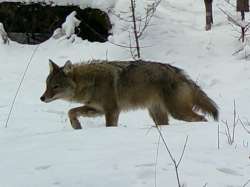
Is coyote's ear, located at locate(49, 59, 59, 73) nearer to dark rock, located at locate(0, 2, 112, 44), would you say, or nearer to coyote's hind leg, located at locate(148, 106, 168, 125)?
coyote's hind leg, located at locate(148, 106, 168, 125)

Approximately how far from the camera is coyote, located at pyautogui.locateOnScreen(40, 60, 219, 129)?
25.5 ft

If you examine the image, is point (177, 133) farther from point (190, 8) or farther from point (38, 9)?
point (190, 8)

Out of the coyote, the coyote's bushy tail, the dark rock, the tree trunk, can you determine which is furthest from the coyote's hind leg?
the tree trunk

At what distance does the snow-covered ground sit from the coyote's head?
1.29 ft

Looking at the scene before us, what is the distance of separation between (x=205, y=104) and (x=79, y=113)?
159 centimetres

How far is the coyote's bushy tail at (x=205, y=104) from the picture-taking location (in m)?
7.80

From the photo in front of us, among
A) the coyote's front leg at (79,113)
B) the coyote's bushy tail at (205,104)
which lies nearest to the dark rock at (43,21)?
the coyote's front leg at (79,113)

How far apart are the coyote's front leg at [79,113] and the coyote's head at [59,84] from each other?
0.98ft

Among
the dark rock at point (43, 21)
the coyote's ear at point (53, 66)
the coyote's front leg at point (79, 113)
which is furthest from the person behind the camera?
the dark rock at point (43, 21)

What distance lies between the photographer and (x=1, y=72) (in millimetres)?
12117

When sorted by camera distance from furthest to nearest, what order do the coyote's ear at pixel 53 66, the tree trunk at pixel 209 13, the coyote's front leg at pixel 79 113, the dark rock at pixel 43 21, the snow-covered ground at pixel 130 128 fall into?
the dark rock at pixel 43 21 → the tree trunk at pixel 209 13 → the coyote's ear at pixel 53 66 → the coyote's front leg at pixel 79 113 → the snow-covered ground at pixel 130 128

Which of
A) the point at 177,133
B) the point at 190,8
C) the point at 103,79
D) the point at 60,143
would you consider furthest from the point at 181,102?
the point at 190,8

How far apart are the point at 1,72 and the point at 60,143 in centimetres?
717

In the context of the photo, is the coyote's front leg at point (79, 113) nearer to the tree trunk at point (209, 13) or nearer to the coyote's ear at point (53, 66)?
the coyote's ear at point (53, 66)
